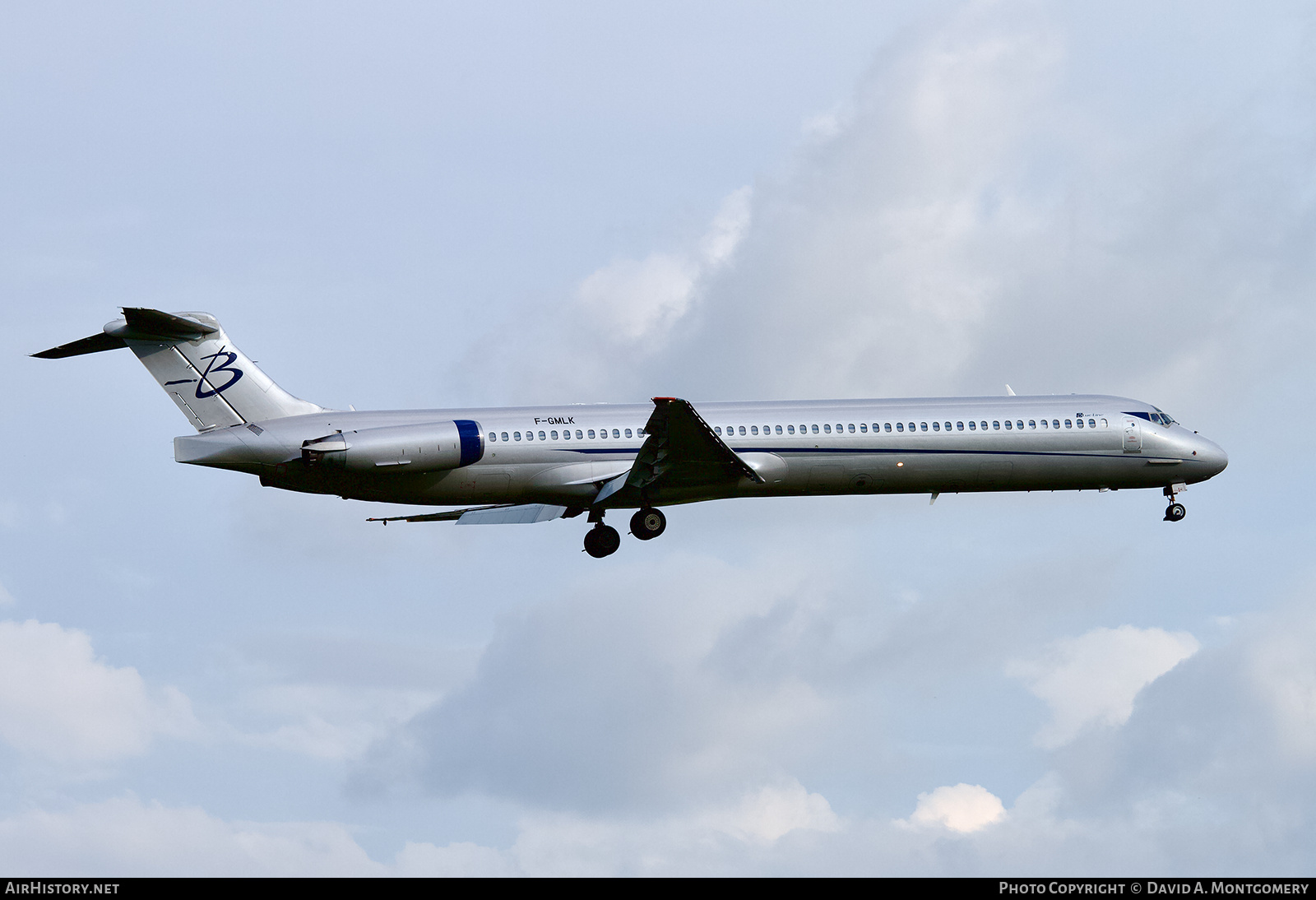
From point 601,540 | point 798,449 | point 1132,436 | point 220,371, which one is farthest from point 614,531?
point 1132,436

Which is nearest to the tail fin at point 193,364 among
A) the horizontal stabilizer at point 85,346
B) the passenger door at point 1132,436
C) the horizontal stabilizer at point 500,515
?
the horizontal stabilizer at point 85,346

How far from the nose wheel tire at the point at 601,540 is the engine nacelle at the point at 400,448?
4.40m

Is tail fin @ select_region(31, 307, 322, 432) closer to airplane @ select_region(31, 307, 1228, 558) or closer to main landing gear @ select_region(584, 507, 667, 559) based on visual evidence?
airplane @ select_region(31, 307, 1228, 558)

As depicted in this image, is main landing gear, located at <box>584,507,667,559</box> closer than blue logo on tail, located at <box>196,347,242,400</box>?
No

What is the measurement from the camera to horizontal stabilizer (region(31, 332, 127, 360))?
132 ft

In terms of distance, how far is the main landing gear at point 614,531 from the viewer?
42844 millimetres

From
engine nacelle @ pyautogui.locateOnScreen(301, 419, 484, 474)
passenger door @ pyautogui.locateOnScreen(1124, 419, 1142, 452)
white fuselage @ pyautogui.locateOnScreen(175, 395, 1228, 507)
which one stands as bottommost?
engine nacelle @ pyautogui.locateOnScreen(301, 419, 484, 474)

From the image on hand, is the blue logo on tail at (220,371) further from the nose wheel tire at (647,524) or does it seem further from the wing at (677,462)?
the nose wheel tire at (647,524)

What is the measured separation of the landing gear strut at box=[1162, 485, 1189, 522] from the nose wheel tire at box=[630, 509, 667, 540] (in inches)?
517

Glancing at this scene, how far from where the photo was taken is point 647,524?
42.8 metres

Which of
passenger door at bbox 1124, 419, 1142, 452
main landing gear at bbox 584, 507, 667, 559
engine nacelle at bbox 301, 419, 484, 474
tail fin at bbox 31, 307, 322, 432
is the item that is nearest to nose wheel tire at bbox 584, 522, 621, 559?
main landing gear at bbox 584, 507, 667, 559

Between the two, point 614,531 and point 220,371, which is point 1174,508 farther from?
point 220,371
